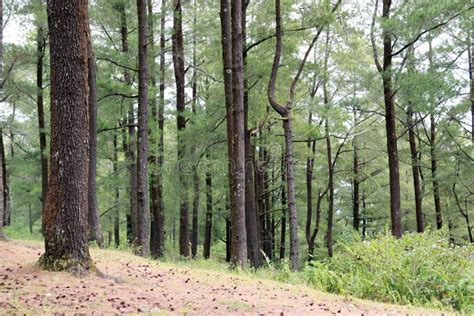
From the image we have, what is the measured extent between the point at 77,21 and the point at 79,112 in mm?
1199

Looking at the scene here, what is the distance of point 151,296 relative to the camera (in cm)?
520

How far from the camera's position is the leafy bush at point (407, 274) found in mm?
6668

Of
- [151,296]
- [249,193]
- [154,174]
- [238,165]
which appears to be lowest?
[151,296]

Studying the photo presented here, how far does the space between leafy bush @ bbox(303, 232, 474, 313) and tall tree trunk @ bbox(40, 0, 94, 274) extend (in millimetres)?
4092

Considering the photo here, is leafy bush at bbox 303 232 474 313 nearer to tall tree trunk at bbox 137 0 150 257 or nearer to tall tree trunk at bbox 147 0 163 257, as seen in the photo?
tall tree trunk at bbox 137 0 150 257

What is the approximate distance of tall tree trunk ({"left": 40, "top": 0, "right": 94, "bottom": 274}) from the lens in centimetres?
560

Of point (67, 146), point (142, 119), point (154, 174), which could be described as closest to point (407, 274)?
point (67, 146)

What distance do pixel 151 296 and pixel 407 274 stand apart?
4100 millimetres

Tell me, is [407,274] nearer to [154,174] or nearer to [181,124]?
[181,124]

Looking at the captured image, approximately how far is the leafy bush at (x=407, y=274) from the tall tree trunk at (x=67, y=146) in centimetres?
409

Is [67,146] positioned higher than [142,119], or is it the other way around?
[142,119]

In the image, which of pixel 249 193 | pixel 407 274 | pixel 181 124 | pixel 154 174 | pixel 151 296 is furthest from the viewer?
pixel 154 174

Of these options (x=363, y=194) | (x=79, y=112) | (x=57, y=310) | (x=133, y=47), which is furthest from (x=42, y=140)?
(x=363, y=194)

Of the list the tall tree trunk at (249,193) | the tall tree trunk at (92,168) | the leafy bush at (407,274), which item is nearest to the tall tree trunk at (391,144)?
the tall tree trunk at (249,193)
